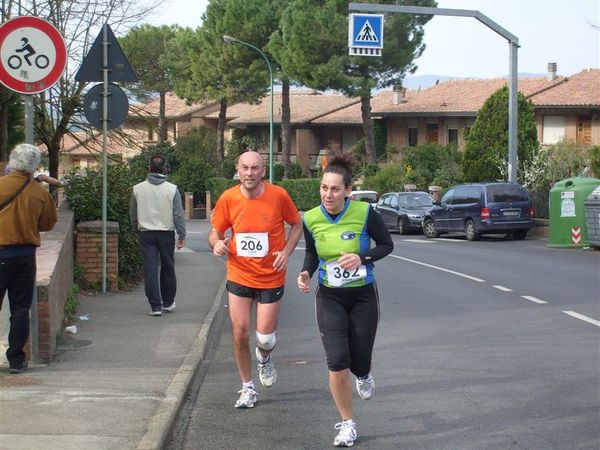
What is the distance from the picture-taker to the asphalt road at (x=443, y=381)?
7.04 m

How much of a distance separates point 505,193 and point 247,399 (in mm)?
24465

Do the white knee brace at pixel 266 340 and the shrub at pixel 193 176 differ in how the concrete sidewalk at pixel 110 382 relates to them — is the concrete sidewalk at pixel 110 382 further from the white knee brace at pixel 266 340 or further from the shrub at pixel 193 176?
the shrub at pixel 193 176

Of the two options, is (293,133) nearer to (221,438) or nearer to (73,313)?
(73,313)

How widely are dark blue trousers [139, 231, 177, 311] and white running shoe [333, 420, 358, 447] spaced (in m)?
5.66

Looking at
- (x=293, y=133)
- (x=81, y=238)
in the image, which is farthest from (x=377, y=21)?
(x=293, y=133)

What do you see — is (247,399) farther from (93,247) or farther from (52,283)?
(93,247)

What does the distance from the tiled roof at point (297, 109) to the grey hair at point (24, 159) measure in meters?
64.5

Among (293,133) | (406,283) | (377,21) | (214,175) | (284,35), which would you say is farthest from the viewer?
(293,133)

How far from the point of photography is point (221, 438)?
7.00 meters

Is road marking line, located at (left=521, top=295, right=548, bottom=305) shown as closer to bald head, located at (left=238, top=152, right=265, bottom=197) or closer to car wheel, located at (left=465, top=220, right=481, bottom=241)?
bald head, located at (left=238, top=152, right=265, bottom=197)

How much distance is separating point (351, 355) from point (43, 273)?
3467 millimetres

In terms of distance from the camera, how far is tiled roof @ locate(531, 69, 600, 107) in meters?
55.7

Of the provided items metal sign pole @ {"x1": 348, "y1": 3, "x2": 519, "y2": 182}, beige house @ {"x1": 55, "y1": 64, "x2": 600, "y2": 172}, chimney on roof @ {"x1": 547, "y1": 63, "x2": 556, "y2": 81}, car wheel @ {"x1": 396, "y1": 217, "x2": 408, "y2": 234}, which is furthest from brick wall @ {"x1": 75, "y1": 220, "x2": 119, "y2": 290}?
chimney on roof @ {"x1": 547, "y1": 63, "x2": 556, "y2": 81}

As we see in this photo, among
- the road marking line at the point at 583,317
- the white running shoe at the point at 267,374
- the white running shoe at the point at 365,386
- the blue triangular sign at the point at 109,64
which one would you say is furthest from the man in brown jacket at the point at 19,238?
the road marking line at the point at 583,317
